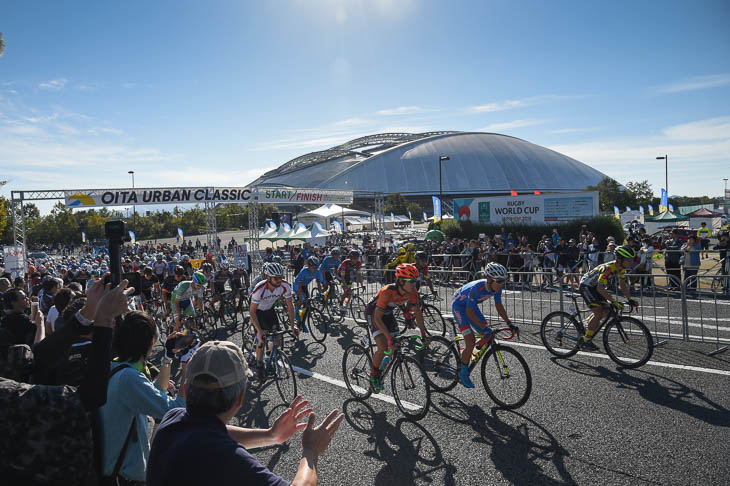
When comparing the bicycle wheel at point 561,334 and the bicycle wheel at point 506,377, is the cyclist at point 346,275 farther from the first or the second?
the bicycle wheel at point 506,377

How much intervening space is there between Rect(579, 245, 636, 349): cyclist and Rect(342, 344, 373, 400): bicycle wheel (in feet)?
12.7

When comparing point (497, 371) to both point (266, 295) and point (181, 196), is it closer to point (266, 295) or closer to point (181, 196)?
point (266, 295)

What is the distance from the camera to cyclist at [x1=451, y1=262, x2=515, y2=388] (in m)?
5.94

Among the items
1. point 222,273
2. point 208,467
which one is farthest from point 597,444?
point 222,273

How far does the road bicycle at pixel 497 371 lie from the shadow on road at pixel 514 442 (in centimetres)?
25

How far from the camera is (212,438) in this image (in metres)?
1.62

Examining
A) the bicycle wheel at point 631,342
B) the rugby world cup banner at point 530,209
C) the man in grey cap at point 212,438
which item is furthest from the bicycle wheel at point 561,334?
the rugby world cup banner at point 530,209

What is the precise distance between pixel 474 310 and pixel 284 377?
2.95 metres

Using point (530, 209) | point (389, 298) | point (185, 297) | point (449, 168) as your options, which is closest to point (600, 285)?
point (389, 298)

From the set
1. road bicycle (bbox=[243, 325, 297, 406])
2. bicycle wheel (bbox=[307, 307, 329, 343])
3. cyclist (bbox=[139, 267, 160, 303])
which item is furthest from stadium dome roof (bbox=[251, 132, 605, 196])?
road bicycle (bbox=[243, 325, 297, 406])

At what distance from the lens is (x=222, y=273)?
12875 millimetres

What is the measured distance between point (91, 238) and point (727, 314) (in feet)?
220

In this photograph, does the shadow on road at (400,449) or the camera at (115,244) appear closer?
the camera at (115,244)

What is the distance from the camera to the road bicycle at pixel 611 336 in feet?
22.2
